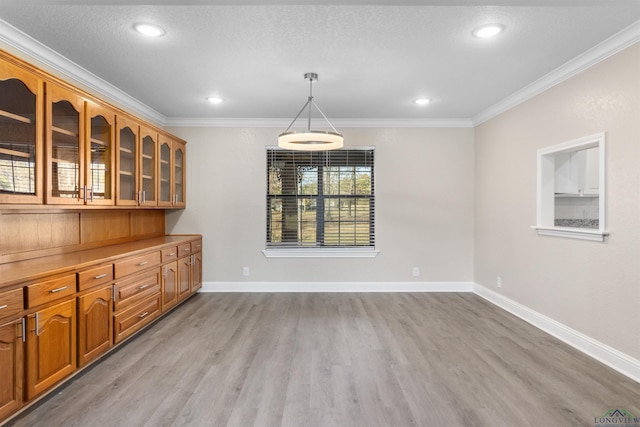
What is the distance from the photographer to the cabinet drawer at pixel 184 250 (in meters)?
4.20

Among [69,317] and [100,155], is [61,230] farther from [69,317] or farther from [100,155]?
[69,317]

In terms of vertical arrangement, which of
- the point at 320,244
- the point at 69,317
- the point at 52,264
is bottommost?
the point at 69,317

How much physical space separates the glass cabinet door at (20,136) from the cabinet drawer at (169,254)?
59.5 inches

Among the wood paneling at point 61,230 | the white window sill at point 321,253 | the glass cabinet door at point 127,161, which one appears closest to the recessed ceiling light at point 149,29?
the glass cabinet door at point 127,161

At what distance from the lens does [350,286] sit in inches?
199

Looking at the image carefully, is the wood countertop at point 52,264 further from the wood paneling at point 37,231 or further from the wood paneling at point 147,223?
the wood paneling at point 147,223

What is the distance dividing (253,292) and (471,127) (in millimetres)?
4050

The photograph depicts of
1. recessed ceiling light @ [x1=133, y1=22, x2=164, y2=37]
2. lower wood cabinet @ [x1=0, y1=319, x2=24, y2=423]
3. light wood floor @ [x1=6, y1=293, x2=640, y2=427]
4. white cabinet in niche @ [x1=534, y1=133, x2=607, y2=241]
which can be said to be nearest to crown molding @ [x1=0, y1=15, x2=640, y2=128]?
white cabinet in niche @ [x1=534, y1=133, x2=607, y2=241]

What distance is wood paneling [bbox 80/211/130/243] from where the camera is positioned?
10.9 feet

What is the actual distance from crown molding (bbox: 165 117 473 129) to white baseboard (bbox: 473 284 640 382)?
2498 millimetres

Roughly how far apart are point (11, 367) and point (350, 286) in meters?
3.83

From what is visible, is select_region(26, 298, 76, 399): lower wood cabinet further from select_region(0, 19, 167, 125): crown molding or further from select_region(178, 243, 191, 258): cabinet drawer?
select_region(0, 19, 167, 125): crown molding

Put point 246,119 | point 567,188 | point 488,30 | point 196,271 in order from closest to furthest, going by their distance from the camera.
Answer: point 488,30 → point 567,188 → point 196,271 → point 246,119

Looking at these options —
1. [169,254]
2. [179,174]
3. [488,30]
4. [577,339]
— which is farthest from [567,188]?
[179,174]
